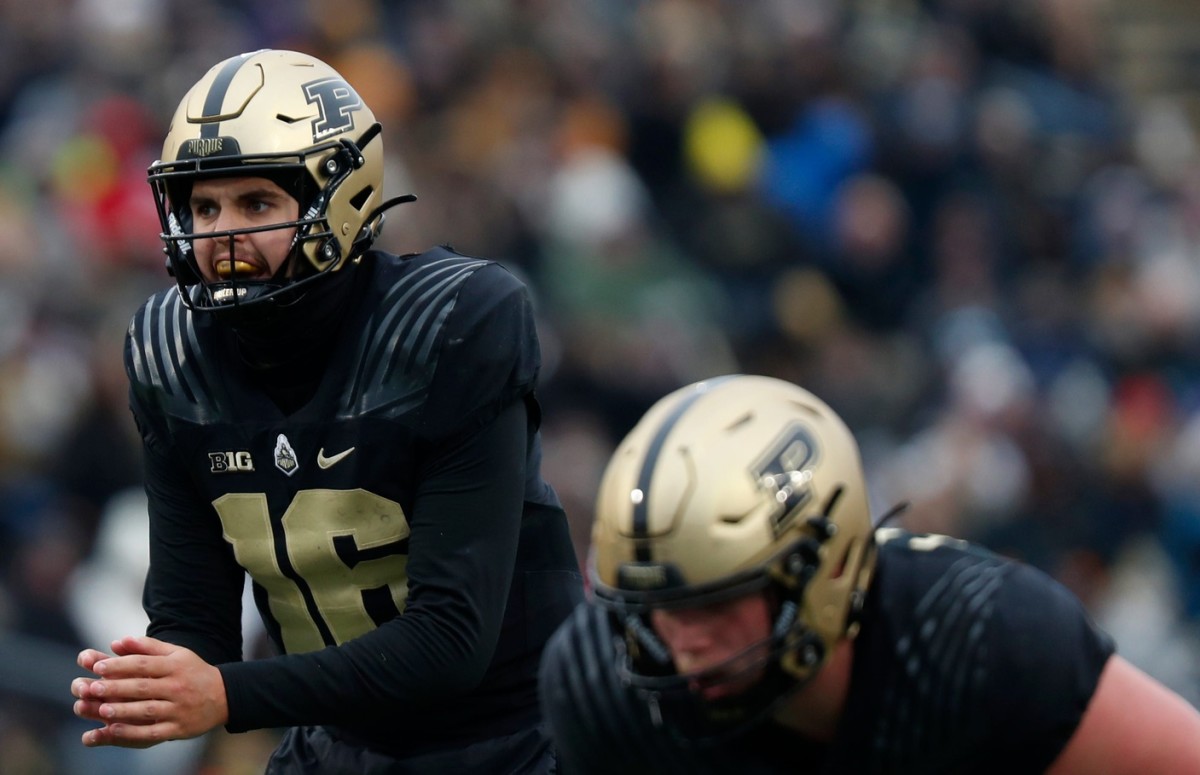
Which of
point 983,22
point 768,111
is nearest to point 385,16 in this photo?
point 768,111

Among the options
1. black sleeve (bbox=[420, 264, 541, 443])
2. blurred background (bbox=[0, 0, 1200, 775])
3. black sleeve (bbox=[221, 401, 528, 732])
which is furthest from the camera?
blurred background (bbox=[0, 0, 1200, 775])

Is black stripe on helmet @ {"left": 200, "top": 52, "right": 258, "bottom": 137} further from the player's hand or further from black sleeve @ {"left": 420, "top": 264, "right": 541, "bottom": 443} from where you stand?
the player's hand

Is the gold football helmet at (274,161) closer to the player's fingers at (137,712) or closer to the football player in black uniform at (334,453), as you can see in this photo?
the football player in black uniform at (334,453)

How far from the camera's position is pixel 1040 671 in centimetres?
258

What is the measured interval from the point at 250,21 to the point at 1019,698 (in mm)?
7621

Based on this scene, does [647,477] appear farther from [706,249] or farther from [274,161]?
[706,249]

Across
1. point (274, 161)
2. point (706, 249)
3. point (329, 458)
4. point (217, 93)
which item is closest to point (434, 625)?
point (329, 458)

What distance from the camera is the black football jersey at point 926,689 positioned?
2.59m

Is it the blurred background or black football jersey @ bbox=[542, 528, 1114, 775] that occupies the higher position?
black football jersey @ bbox=[542, 528, 1114, 775]

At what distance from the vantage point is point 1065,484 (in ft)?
29.8

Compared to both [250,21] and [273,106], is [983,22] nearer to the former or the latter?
[250,21]

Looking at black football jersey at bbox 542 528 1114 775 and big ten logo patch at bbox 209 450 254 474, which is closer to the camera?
black football jersey at bbox 542 528 1114 775

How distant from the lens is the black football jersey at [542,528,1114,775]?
2.59m

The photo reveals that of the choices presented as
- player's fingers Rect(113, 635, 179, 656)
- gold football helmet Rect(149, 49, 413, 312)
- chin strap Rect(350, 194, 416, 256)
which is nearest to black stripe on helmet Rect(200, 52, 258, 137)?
gold football helmet Rect(149, 49, 413, 312)
